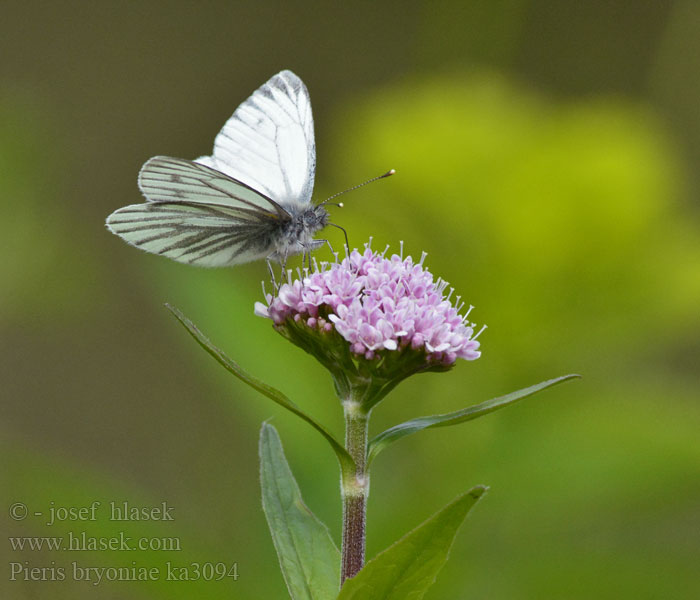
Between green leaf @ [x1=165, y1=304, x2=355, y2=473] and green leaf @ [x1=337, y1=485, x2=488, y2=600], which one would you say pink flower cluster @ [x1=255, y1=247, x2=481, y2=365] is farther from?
green leaf @ [x1=337, y1=485, x2=488, y2=600]

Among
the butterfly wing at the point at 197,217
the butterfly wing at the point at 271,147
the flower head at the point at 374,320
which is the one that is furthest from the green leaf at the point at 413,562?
the butterfly wing at the point at 271,147

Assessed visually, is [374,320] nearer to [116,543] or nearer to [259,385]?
[259,385]

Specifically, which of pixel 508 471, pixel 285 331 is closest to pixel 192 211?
pixel 285 331

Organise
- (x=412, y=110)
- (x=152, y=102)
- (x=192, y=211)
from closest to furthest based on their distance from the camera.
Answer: (x=192, y=211), (x=412, y=110), (x=152, y=102)

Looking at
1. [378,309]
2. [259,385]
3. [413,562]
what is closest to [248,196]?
[378,309]

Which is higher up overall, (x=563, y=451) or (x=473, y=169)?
(x=473, y=169)

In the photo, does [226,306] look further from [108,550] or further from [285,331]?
[285,331]

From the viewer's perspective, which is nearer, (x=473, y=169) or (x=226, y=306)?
(x=226, y=306)
